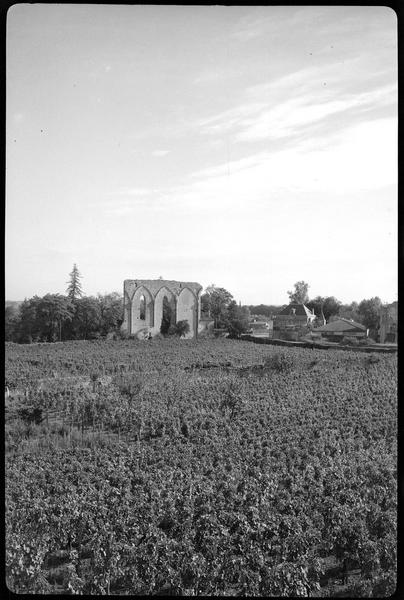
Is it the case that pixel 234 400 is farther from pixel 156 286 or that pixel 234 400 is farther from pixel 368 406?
pixel 156 286

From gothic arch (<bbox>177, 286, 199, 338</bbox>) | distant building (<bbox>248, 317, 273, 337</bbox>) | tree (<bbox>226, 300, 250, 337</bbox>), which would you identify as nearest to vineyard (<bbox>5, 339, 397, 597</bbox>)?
gothic arch (<bbox>177, 286, 199, 338</bbox>)

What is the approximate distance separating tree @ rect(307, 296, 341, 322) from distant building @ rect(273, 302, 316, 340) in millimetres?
198

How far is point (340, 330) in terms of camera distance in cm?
1609

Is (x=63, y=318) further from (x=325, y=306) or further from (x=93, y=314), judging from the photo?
(x=325, y=306)

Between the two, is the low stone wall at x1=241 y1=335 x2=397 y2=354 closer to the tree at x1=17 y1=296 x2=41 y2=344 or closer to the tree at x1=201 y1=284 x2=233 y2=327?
the tree at x1=201 y1=284 x2=233 y2=327

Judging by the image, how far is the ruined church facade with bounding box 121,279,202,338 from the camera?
15664 mm

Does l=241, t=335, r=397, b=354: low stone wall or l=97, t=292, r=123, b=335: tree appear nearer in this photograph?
l=241, t=335, r=397, b=354: low stone wall

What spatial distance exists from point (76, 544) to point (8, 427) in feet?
9.83

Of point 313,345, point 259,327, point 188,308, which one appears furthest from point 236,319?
point 313,345

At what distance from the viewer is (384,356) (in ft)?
43.0

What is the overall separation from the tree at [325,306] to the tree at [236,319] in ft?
8.95

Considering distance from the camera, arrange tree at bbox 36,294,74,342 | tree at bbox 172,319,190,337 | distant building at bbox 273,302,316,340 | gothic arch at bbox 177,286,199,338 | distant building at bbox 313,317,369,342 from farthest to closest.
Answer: distant building at bbox 273,302,316,340 → tree at bbox 172,319,190,337 → gothic arch at bbox 177,286,199,338 → distant building at bbox 313,317,369,342 → tree at bbox 36,294,74,342

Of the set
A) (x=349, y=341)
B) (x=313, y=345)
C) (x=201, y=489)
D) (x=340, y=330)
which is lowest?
(x=201, y=489)

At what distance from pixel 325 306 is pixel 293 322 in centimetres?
128
